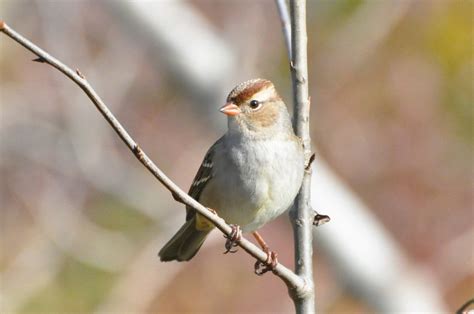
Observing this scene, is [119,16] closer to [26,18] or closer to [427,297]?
[26,18]

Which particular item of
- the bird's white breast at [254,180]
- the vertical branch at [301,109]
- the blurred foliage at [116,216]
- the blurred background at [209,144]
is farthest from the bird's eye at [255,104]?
the blurred foliage at [116,216]

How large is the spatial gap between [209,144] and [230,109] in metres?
5.30

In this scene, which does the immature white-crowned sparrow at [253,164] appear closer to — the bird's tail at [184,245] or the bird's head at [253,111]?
the bird's head at [253,111]

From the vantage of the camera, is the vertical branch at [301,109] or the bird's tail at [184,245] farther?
the bird's tail at [184,245]

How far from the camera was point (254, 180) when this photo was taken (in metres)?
4.52

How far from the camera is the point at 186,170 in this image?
11.5m

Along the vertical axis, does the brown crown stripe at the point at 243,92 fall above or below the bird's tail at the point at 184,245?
above

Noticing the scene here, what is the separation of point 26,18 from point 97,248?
2.65m

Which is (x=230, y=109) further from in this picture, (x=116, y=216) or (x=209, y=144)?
(x=116, y=216)

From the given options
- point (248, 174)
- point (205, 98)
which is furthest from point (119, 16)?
point (248, 174)

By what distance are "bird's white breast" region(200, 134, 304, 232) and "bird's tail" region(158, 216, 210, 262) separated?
0.61 meters

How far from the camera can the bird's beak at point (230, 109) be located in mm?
4715

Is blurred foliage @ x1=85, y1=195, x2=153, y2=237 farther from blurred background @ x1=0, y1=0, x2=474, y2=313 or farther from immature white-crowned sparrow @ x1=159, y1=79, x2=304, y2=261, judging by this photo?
immature white-crowned sparrow @ x1=159, y1=79, x2=304, y2=261

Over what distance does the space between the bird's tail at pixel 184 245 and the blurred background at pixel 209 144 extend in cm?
320
